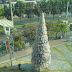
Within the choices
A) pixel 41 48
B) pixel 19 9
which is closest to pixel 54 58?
pixel 41 48

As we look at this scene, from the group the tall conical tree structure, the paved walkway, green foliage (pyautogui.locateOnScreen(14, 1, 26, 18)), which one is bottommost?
the paved walkway

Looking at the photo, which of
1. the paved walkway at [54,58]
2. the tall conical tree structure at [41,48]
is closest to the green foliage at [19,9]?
the paved walkway at [54,58]

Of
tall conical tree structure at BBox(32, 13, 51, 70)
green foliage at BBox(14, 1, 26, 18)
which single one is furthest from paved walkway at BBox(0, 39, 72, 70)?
green foliage at BBox(14, 1, 26, 18)


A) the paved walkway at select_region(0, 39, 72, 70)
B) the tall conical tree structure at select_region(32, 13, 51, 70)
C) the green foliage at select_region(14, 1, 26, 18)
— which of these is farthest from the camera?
the green foliage at select_region(14, 1, 26, 18)

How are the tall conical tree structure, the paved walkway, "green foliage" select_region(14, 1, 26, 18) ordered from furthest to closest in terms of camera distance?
A: "green foliage" select_region(14, 1, 26, 18) → the paved walkway → the tall conical tree structure

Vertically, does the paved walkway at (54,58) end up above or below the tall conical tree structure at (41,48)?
below

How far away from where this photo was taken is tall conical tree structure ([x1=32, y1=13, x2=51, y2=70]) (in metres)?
12.8

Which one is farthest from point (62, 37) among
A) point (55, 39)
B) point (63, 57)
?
point (63, 57)

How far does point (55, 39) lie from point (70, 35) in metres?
4.60

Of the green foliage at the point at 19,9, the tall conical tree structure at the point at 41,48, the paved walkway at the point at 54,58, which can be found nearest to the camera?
the tall conical tree structure at the point at 41,48

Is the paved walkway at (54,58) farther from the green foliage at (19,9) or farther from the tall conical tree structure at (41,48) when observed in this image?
the green foliage at (19,9)

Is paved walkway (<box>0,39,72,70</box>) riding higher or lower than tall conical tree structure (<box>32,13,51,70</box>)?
lower

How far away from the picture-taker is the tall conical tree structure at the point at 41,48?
503 inches

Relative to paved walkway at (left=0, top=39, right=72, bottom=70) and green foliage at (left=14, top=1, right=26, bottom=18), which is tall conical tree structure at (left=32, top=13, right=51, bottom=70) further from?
green foliage at (left=14, top=1, right=26, bottom=18)
